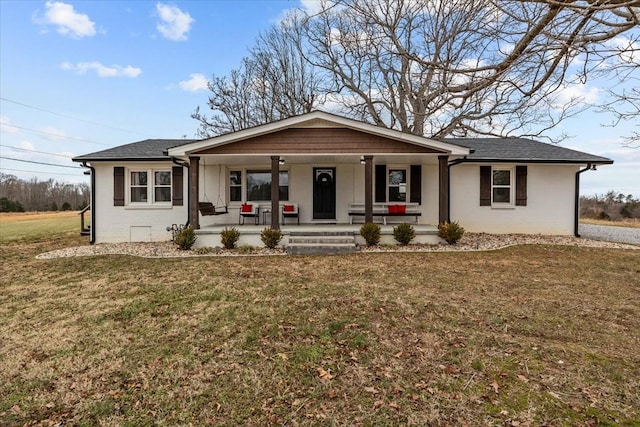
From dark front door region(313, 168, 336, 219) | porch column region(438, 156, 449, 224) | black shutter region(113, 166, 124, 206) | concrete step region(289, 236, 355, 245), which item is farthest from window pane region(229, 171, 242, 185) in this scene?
porch column region(438, 156, 449, 224)

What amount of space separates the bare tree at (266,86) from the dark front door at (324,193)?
34.1 feet

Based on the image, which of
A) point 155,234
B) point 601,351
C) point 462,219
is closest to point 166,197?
point 155,234

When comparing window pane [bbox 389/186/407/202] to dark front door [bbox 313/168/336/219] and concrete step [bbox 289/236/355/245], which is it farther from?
concrete step [bbox 289/236/355/245]

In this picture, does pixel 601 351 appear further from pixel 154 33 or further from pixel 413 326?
pixel 154 33

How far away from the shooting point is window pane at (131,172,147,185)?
38.1 ft

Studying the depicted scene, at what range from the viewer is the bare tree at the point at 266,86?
69.7ft

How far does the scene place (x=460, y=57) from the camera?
13023 mm

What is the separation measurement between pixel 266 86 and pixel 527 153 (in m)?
16.0

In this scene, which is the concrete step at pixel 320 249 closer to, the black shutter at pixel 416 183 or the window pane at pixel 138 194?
the black shutter at pixel 416 183

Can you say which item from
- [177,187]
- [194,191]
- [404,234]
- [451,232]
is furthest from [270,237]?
[451,232]

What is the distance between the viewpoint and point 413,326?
3998 millimetres

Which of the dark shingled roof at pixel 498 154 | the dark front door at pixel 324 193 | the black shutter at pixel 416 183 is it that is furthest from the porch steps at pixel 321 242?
the dark shingled roof at pixel 498 154

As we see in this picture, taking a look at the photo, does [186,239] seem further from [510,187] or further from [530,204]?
[530,204]

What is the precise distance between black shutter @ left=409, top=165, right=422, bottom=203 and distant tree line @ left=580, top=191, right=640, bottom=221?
20.1 m
